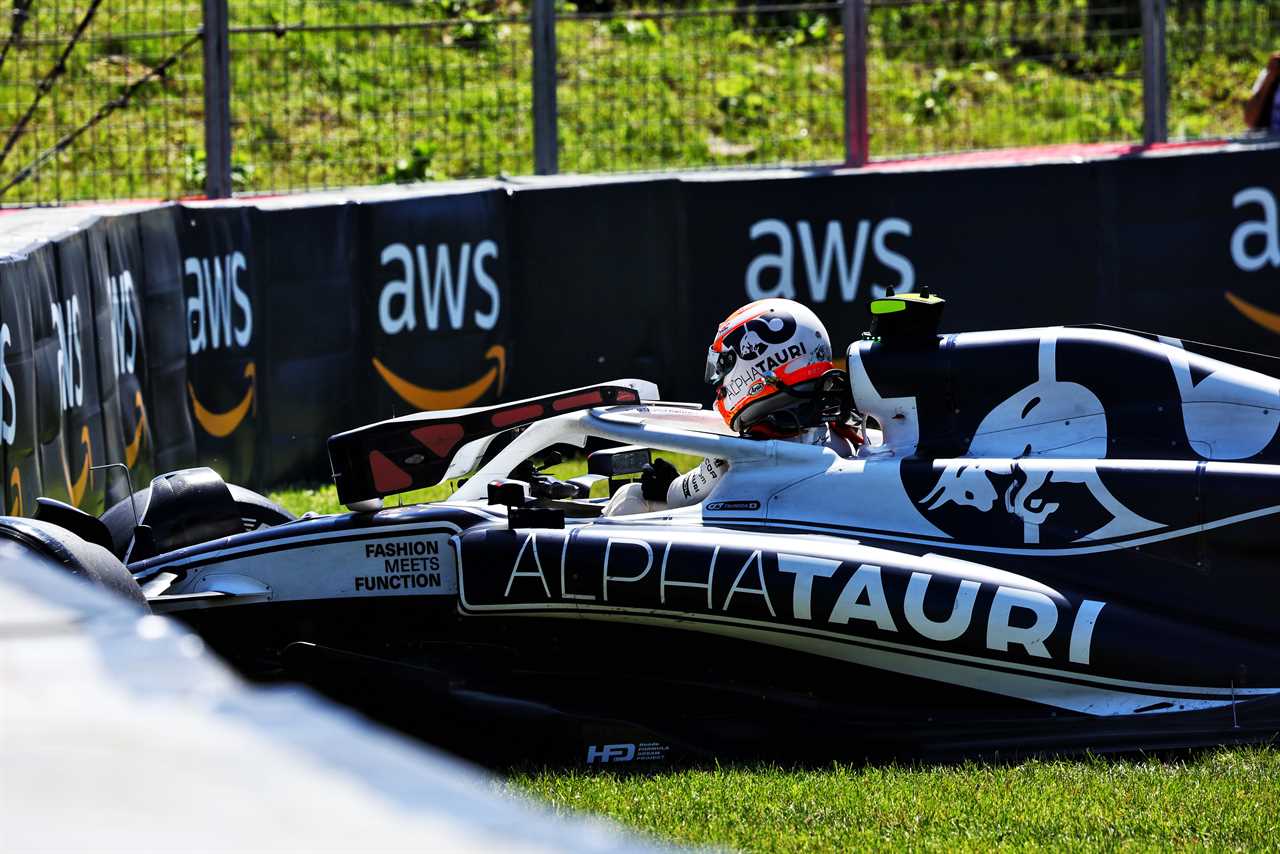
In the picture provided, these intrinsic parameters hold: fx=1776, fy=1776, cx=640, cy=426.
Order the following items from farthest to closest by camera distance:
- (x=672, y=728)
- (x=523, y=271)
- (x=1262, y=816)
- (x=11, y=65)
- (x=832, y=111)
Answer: (x=832, y=111) → (x=11, y=65) → (x=523, y=271) → (x=672, y=728) → (x=1262, y=816)

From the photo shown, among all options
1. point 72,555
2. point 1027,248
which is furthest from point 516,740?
point 1027,248

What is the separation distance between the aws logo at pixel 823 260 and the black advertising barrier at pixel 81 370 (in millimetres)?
4450

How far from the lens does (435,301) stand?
10.6 metres

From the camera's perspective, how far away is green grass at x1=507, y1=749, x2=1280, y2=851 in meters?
4.55

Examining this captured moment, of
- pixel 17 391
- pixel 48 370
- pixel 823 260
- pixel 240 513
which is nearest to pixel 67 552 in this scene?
pixel 17 391

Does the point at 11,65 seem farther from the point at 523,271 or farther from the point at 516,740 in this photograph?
the point at 516,740

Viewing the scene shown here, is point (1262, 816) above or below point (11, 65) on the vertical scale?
below

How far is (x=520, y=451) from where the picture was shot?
271 inches

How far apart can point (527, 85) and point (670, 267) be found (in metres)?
1.90

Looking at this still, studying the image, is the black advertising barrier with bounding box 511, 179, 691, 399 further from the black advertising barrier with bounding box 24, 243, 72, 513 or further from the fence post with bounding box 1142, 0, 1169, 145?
the black advertising barrier with bounding box 24, 243, 72, 513

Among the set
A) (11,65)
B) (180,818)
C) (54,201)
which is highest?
(11,65)

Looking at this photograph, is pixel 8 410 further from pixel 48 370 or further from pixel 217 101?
pixel 217 101

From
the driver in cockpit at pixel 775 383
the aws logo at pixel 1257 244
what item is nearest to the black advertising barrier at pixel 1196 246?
the aws logo at pixel 1257 244

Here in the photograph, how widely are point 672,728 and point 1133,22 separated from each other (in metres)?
12.5
